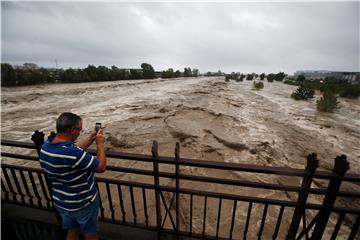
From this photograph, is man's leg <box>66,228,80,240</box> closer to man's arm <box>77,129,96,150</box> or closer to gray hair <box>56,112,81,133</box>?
man's arm <box>77,129,96,150</box>

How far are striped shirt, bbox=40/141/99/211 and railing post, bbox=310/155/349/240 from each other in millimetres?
1937

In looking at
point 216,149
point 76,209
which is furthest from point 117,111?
point 76,209

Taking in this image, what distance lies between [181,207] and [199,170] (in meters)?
1.52

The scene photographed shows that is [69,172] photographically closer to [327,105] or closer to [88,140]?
[88,140]

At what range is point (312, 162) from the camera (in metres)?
1.71

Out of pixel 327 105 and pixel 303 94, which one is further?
pixel 303 94

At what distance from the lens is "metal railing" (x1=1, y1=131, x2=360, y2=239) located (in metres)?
1.90

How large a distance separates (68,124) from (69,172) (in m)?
0.39

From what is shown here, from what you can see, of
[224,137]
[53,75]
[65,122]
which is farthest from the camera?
[53,75]

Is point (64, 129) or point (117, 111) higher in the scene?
point (64, 129)

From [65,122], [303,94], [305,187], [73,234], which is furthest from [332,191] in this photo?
[303,94]

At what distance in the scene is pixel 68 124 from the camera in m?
1.70

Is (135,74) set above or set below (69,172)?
below

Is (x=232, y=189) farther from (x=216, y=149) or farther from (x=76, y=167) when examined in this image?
(x=76, y=167)
